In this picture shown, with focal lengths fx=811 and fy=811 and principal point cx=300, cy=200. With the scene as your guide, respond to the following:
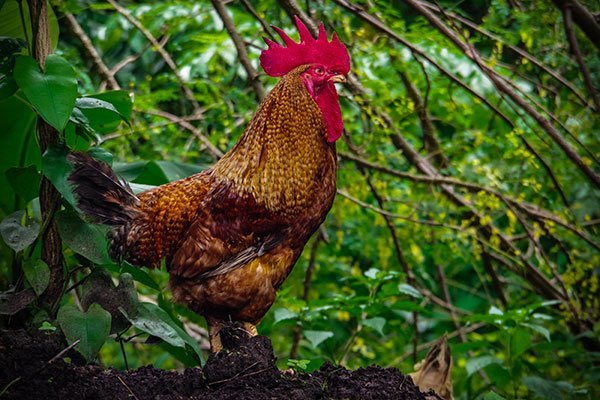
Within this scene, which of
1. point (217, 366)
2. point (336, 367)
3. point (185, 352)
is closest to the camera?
point (217, 366)

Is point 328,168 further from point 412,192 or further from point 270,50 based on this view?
point 412,192

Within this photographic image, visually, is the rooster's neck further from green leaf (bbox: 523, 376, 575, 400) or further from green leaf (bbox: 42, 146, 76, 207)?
green leaf (bbox: 523, 376, 575, 400)

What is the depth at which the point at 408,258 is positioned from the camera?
4.83 m

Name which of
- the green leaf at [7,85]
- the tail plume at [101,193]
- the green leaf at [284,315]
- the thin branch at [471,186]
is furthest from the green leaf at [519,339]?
the green leaf at [7,85]

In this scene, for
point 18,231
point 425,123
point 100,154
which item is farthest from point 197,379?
point 425,123

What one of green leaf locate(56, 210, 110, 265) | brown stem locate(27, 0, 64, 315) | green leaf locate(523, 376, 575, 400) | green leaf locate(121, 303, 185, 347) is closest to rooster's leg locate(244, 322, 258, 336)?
green leaf locate(121, 303, 185, 347)

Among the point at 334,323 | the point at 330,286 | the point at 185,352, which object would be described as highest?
the point at 185,352

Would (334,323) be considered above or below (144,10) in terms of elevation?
below

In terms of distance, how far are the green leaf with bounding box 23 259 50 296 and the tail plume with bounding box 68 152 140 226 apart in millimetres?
197

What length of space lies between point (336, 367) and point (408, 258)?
2.48 meters

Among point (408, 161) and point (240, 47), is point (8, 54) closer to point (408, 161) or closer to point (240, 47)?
point (240, 47)

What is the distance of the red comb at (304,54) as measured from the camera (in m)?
2.51

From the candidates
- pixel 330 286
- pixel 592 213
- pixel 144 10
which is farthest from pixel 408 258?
pixel 144 10

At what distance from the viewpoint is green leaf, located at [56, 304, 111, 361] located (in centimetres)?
223
